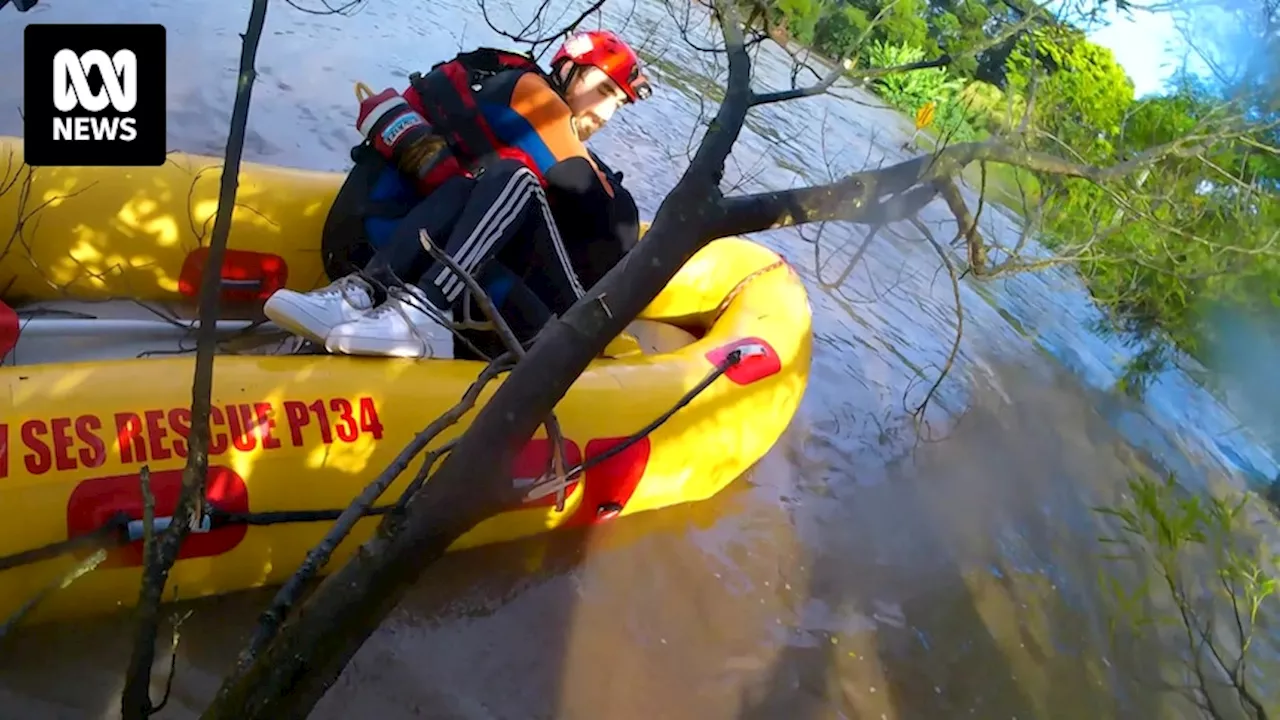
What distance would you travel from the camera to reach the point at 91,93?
2361 mm

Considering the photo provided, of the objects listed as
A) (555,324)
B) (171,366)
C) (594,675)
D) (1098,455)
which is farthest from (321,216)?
(1098,455)

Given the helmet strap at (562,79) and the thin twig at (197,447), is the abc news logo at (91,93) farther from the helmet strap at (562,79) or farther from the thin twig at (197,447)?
the thin twig at (197,447)

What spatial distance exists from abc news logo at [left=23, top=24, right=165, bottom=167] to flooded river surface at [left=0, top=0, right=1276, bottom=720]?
4.08 ft

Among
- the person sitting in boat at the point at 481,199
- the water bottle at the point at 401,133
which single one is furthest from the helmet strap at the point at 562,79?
the water bottle at the point at 401,133

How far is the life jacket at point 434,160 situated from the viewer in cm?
276

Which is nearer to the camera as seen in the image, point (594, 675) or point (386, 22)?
point (594, 675)

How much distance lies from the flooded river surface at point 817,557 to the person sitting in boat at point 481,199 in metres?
0.48

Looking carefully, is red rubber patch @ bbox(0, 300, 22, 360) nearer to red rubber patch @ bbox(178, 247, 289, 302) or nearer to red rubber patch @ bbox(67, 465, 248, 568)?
red rubber patch @ bbox(67, 465, 248, 568)

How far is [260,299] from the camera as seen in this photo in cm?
302

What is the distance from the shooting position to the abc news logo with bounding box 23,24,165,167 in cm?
227

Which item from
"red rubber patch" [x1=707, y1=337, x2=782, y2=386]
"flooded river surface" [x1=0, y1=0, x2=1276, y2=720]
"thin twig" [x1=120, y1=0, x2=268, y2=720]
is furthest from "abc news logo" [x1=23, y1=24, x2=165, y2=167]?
"red rubber patch" [x1=707, y1=337, x2=782, y2=386]

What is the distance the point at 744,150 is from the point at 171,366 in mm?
5704

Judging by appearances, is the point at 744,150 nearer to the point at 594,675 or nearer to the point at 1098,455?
the point at 1098,455

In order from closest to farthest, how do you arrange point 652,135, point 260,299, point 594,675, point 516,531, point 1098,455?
point 594,675
point 516,531
point 260,299
point 1098,455
point 652,135
